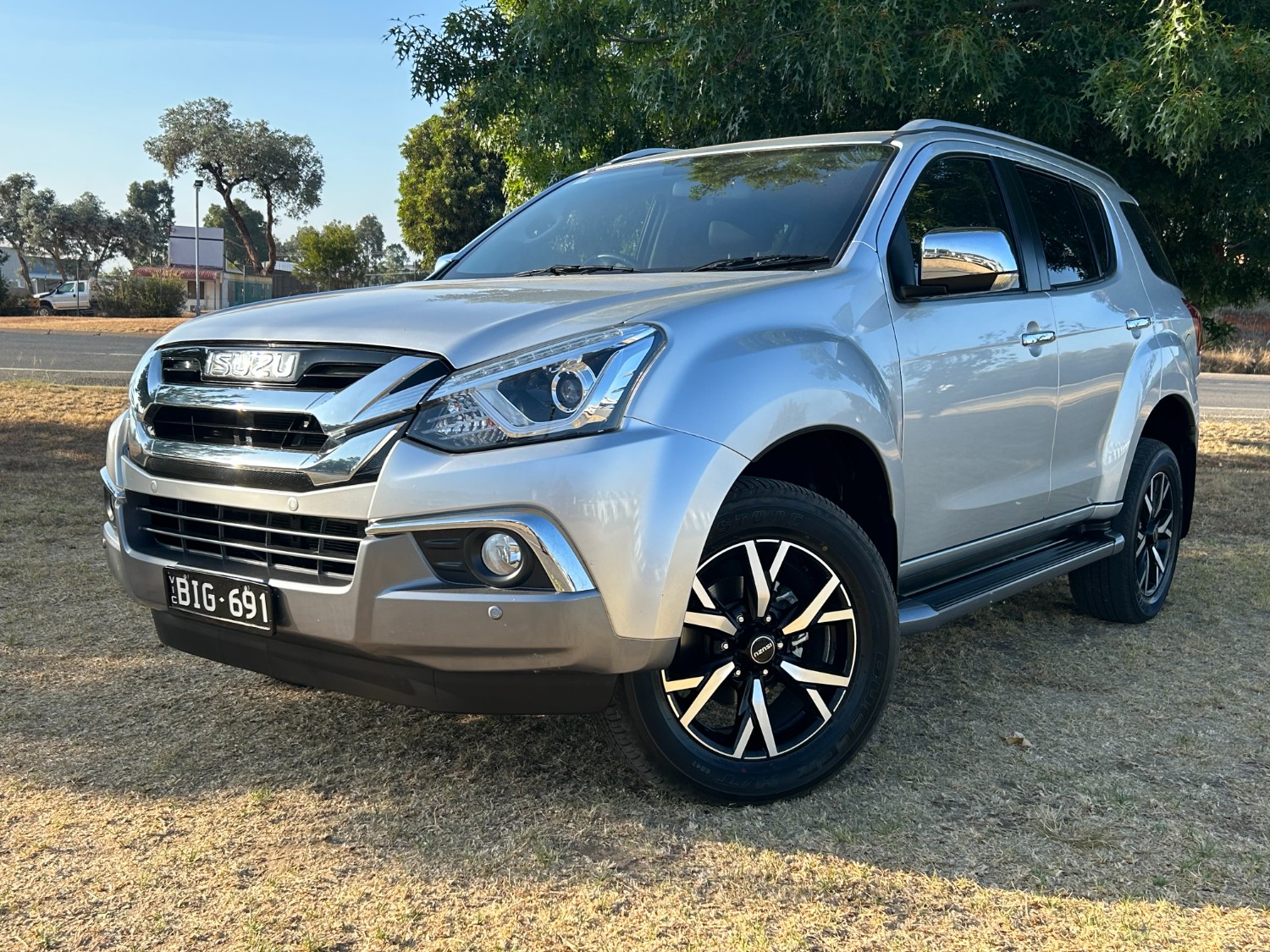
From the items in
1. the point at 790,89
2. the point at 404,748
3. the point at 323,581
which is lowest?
the point at 404,748

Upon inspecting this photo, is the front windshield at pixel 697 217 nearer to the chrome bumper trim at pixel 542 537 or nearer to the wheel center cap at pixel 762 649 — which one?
the wheel center cap at pixel 762 649

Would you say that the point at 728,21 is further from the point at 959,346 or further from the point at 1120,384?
the point at 959,346

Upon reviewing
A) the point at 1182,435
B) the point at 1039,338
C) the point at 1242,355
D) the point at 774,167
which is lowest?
the point at 1242,355

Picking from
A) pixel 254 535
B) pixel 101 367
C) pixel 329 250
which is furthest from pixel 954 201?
pixel 329 250

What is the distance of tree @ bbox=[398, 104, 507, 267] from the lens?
46.4 meters

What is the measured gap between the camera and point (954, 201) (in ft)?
13.4

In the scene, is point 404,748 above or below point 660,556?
below

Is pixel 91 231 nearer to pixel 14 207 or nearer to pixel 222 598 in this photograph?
pixel 14 207

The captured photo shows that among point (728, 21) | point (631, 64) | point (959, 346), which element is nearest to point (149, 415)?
point (959, 346)

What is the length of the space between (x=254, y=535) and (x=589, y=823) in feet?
3.67

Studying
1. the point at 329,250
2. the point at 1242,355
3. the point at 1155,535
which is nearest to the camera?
the point at 1155,535

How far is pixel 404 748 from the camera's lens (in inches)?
137

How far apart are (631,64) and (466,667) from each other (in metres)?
7.12

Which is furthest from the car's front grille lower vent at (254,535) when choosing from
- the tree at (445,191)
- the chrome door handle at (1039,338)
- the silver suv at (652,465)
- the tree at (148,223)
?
the tree at (148,223)
